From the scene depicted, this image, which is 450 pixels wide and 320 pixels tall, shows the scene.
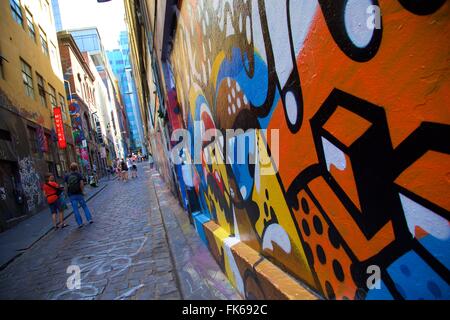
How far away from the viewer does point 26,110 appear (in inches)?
503

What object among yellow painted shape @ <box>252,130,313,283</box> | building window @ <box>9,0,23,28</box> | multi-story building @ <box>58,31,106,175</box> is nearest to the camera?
yellow painted shape @ <box>252,130,313,283</box>

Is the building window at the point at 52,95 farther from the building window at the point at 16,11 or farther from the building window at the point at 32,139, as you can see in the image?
the building window at the point at 32,139

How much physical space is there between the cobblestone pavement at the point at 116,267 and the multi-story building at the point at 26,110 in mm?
4709

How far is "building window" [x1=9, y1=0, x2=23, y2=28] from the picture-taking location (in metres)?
13.0

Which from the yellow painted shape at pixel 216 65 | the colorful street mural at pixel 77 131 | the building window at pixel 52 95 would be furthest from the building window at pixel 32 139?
the yellow painted shape at pixel 216 65

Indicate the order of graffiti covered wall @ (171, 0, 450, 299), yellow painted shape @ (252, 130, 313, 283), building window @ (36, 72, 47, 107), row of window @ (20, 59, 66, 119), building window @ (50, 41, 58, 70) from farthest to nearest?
building window @ (50, 41, 58, 70) < building window @ (36, 72, 47, 107) < row of window @ (20, 59, 66, 119) < yellow painted shape @ (252, 130, 313, 283) < graffiti covered wall @ (171, 0, 450, 299)

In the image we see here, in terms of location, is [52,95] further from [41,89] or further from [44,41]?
[44,41]

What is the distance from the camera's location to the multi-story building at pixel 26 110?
10.6 meters

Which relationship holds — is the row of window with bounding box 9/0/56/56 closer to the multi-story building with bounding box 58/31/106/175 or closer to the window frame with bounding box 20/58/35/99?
the window frame with bounding box 20/58/35/99

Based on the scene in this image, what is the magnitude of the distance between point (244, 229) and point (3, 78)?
11951mm

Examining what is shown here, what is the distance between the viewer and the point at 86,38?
2675 inches

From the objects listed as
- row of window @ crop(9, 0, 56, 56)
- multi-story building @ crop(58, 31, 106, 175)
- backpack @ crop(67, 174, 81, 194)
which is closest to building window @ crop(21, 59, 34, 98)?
row of window @ crop(9, 0, 56, 56)

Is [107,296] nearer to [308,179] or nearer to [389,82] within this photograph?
[308,179]

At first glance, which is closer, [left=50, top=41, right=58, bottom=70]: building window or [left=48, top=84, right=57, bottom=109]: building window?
[left=48, top=84, right=57, bottom=109]: building window
